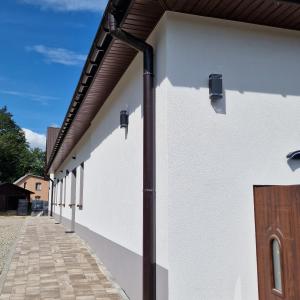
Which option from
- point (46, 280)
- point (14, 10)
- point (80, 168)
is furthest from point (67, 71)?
point (46, 280)

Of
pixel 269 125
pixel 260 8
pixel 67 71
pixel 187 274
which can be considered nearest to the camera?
pixel 187 274

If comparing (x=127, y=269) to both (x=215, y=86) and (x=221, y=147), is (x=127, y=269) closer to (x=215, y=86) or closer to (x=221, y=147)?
(x=221, y=147)

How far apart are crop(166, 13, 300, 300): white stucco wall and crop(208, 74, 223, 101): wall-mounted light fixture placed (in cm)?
7

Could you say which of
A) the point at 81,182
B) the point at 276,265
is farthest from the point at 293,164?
the point at 81,182

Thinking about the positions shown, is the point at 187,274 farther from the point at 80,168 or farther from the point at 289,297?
the point at 80,168

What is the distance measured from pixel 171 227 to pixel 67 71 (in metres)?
13.8

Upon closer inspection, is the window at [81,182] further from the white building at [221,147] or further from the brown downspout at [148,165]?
the brown downspout at [148,165]

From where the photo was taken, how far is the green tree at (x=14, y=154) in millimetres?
34844

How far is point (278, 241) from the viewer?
11.1 ft

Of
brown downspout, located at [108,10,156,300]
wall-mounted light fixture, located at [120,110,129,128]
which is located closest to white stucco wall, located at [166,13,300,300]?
brown downspout, located at [108,10,156,300]

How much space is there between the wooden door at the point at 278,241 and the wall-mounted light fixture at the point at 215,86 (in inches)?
43.6

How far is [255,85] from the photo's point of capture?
13.6 feet

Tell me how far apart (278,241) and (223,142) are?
1176mm

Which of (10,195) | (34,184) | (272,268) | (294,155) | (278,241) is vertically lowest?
(272,268)
